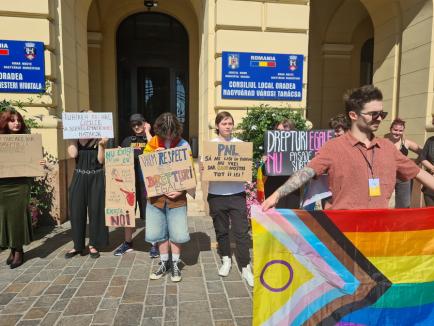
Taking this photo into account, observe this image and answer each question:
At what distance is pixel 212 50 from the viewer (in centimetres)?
664

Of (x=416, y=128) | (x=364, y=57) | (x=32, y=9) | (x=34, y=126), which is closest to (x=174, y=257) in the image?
(x=34, y=126)

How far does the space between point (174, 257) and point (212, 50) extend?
418 cm

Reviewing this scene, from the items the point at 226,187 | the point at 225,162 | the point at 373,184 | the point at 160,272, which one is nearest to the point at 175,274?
the point at 160,272

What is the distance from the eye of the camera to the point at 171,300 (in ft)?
11.5

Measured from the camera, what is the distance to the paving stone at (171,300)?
342cm

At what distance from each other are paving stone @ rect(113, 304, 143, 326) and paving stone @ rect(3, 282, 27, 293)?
1.24 m

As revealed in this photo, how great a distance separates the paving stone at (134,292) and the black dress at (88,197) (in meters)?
1.03

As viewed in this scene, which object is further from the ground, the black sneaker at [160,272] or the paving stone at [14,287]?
the black sneaker at [160,272]

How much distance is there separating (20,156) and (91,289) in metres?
1.86

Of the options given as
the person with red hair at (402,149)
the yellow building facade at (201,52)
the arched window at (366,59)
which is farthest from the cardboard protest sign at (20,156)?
the arched window at (366,59)

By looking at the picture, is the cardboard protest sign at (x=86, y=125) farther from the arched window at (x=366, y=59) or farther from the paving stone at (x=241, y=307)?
the arched window at (x=366, y=59)

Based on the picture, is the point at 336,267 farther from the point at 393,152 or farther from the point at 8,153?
the point at 8,153

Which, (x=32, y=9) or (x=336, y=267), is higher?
(x=32, y=9)

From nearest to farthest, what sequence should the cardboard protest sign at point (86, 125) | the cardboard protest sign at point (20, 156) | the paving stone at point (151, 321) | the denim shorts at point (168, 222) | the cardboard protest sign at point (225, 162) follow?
the paving stone at point (151, 321), the denim shorts at point (168, 222), the cardboard protest sign at point (225, 162), the cardboard protest sign at point (20, 156), the cardboard protest sign at point (86, 125)
